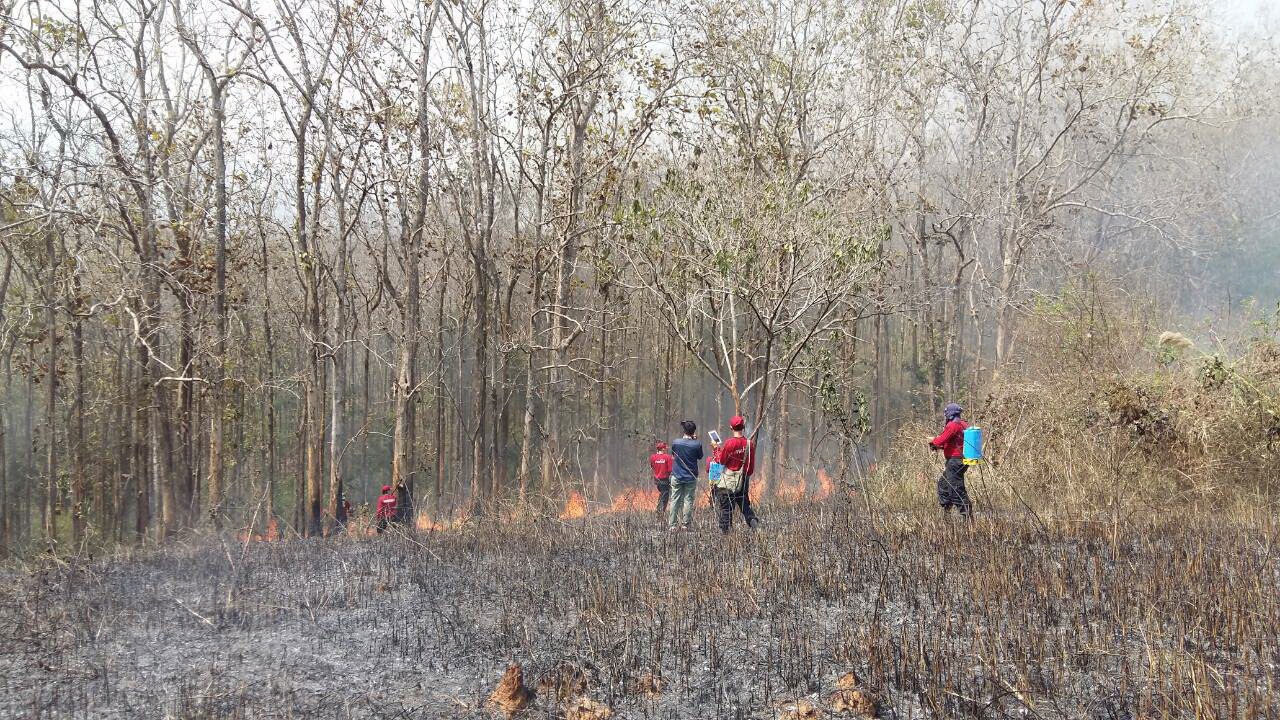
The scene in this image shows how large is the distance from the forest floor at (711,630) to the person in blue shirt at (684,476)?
157 cm

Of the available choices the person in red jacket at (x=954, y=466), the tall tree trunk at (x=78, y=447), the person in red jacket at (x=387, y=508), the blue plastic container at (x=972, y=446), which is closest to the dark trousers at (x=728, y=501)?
the person in red jacket at (x=954, y=466)

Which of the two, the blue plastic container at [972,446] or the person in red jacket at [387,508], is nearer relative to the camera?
the blue plastic container at [972,446]

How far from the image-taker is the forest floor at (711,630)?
5.12m

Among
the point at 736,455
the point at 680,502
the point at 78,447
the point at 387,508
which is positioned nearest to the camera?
the point at 736,455

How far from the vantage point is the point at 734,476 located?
10281 mm

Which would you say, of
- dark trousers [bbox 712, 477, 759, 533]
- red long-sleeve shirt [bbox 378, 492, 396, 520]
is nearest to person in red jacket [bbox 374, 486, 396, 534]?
red long-sleeve shirt [bbox 378, 492, 396, 520]

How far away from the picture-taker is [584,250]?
2067cm

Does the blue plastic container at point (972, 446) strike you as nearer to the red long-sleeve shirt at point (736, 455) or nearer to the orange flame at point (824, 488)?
the red long-sleeve shirt at point (736, 455)

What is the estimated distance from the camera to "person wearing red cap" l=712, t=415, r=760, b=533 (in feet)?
33.5

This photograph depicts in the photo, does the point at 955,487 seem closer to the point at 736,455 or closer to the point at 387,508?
the point at 736,455

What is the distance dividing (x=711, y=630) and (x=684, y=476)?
504cm

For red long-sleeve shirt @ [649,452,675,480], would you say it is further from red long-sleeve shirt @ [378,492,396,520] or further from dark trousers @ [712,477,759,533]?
red long-sleeve shirt @ [378,492,396,520]

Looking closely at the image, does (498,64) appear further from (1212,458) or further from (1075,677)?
(1075,677)

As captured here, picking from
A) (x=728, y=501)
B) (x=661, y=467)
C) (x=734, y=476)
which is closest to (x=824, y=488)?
(x=661, y=467)
